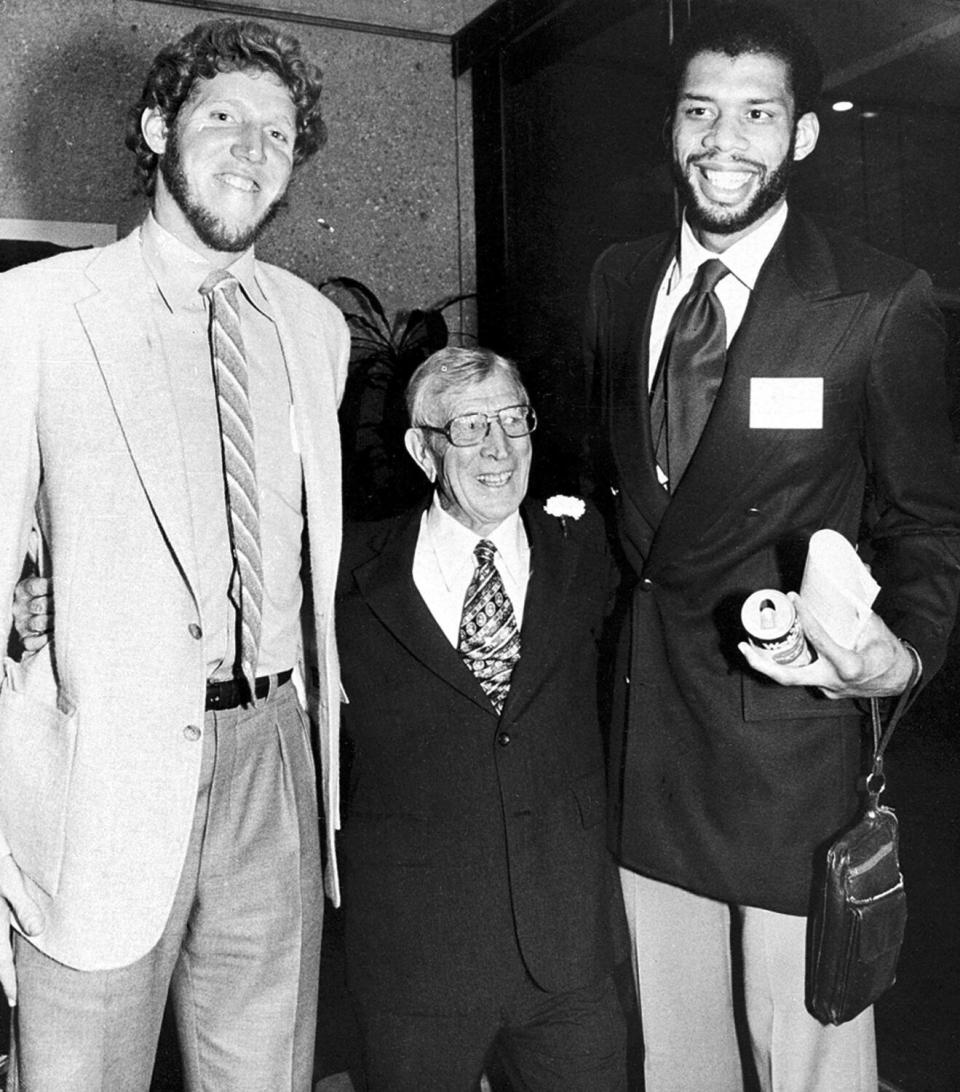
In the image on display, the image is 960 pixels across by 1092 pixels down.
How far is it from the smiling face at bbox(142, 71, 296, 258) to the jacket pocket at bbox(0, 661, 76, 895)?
83 centimetres

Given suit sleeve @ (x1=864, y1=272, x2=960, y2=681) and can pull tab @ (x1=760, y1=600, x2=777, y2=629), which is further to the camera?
suit sleeve @ (x1=864, y1=272, x2=960, y2=681)

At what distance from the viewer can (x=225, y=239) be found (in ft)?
6.33

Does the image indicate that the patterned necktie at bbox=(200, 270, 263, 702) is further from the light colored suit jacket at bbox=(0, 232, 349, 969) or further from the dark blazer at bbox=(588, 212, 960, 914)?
the dark blazer at bbox=(588, 212, 960, 914)

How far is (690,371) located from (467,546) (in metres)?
0.54

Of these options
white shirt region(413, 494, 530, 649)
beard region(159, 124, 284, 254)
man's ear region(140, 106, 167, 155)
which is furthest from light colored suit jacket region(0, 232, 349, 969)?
white shirt region(413, 494, 530, 649)

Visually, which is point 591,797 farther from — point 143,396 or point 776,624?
point 143,396

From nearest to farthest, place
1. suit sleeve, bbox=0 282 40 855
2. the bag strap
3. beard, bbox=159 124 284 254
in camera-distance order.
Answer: suit sleeve, bbox=0 282 40 855 → the bag strap → beard, bbox=159 124 284 254

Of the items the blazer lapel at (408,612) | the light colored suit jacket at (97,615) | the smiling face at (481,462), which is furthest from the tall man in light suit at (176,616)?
the smiling face at (481,462)

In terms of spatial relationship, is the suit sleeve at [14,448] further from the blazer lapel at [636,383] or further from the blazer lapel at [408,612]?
the blazer lapel at [636,383]

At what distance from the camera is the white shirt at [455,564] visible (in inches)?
82.4

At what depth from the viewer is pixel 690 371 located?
6.27 ft

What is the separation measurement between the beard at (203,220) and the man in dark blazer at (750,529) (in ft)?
2.32

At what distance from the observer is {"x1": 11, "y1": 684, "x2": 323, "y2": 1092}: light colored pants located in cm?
181

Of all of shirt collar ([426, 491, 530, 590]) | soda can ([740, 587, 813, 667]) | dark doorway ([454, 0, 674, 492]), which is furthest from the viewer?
dark doorway ([454, 0, 674, 492])
